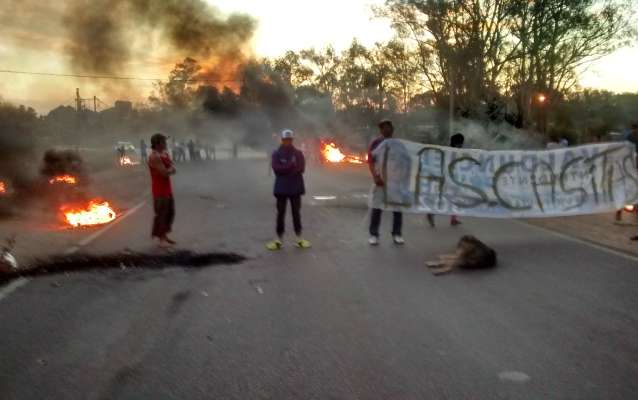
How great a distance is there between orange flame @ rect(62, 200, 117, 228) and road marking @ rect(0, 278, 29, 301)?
4921 millimetres

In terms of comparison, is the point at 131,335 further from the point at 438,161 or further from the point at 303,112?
the point at 303,112

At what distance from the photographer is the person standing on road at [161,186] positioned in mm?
9078

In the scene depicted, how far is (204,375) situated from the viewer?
4.12 m

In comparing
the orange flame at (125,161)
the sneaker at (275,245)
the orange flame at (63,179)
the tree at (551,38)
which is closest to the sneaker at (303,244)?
the sneaker at (275,245)

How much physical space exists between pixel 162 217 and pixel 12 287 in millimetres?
2763

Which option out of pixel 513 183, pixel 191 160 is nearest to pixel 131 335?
pixel 513 183

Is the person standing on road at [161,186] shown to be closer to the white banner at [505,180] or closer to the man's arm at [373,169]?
the man's arm at [373,169]

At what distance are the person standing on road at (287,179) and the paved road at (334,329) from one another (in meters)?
0.58

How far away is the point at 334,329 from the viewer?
200 inches

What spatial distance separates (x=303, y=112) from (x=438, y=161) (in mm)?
41302

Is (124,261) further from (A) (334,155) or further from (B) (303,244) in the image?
(A) (334,155)

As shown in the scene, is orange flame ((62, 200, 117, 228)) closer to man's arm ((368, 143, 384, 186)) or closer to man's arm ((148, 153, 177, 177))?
man's arm ((148, 153, 177, 177))

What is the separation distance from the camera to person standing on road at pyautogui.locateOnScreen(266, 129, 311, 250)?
906cm

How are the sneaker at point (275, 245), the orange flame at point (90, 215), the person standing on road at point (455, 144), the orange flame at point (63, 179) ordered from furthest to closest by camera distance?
1. the orange flame at point (63, 179)
2. the orange flame at point (90, 215)
3. the person standing on road at point (455, 144)
4. the sneaker at point (275, 245)
